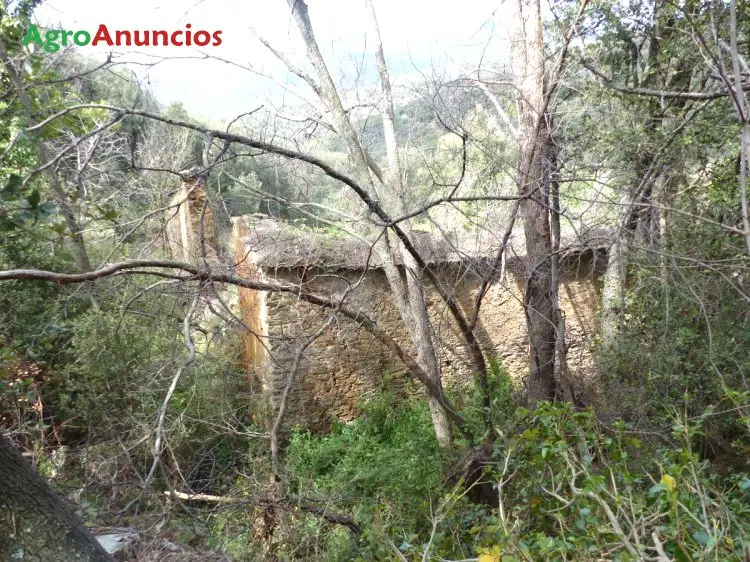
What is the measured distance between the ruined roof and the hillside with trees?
18 cm

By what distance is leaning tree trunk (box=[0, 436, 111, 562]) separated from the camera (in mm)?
1992

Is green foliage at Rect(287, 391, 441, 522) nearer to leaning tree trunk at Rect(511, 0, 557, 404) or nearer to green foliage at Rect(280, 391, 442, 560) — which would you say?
green foliage at Rect(280, 391, 442, 560)

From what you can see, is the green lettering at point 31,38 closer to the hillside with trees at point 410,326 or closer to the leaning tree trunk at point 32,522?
the hillside with trees at point 410,326

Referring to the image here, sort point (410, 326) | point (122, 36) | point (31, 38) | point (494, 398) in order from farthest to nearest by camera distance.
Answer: point (410, 326) < point (494, 398) < point (122, 36) < point (31, 38)

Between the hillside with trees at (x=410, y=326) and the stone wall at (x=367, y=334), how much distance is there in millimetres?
142

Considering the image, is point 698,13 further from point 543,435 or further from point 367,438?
point 367,438

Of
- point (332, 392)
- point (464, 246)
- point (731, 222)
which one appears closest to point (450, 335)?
point (464, 246)

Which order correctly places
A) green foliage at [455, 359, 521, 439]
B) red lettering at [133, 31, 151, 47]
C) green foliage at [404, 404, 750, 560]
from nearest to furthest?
green foliage at [404, 404, 750, 560], red lettering at [133, 31, 151, 47], green foliage at [455, 359, 521, 439]

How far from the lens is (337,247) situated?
7.43 meters

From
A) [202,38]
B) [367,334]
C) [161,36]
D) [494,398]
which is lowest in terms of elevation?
[494,398]

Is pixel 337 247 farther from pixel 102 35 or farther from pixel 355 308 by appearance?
pixel 102 35

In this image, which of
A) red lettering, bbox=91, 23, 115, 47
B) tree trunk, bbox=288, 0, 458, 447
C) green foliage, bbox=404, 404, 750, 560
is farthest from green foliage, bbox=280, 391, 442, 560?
red lettering, bbox=91, 23, 115, 47

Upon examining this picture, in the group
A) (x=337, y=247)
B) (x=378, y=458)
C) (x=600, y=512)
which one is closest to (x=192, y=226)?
(x=337, y=247)

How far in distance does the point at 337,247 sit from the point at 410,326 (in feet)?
5.42
